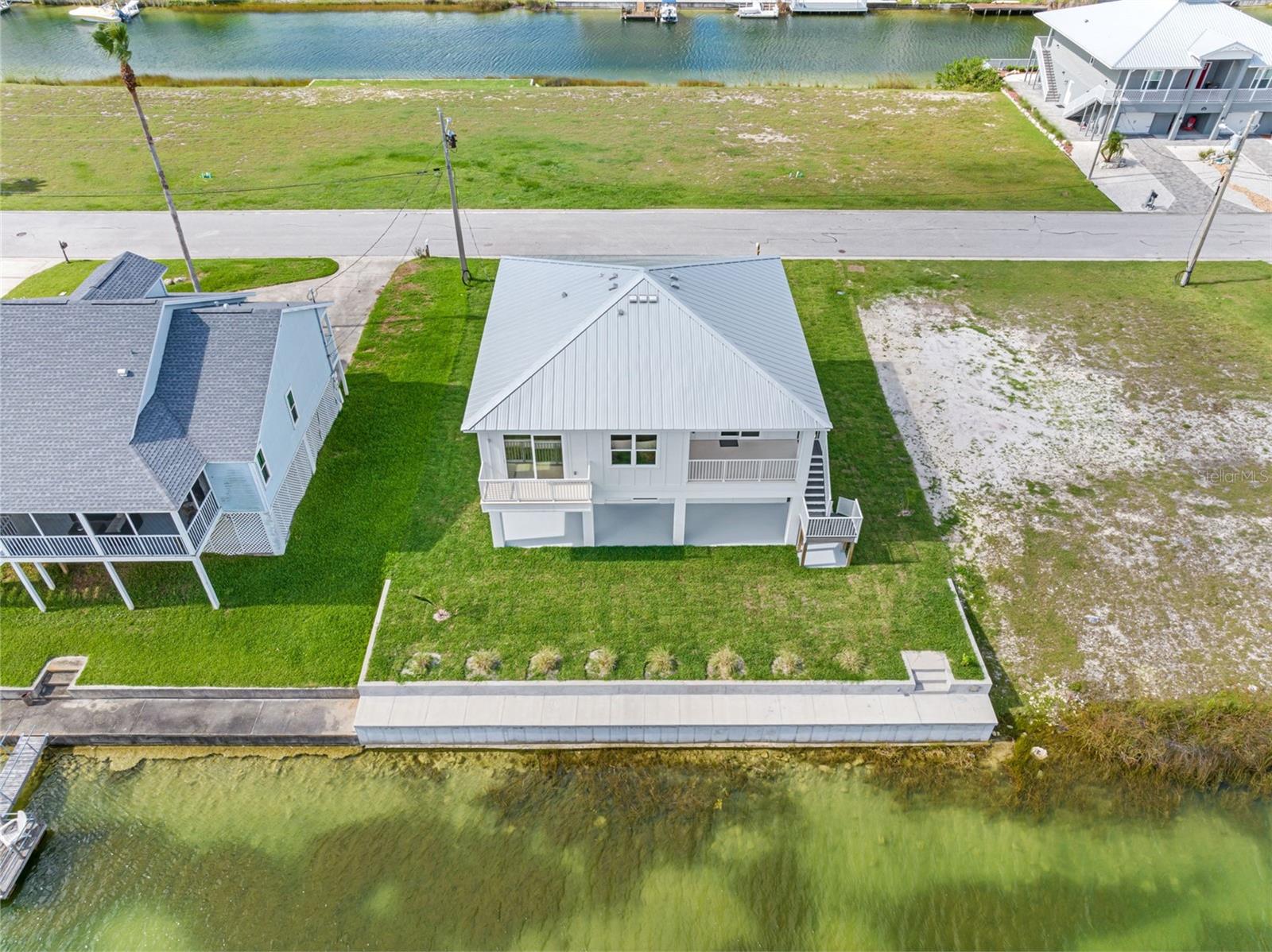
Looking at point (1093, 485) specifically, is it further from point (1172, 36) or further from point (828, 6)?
point (828, 6)

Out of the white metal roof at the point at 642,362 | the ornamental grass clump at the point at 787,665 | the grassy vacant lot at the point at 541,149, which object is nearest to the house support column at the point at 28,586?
the white metal roof at the point at 642,362

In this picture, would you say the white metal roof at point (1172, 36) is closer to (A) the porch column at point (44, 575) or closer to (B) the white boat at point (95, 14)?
(A) the porch column at point (44, 575)

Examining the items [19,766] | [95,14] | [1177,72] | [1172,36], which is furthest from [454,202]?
[95,14]

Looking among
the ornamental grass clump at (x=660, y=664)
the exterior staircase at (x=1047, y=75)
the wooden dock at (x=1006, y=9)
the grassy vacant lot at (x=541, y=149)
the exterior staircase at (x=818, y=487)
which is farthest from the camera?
the wooden dock at (x=1006, y=9)

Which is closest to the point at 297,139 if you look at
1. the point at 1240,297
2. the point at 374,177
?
the point at 374,177

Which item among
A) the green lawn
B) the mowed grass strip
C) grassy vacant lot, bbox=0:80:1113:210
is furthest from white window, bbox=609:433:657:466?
grassy vacant lot, bbox=0:80:1113:210
